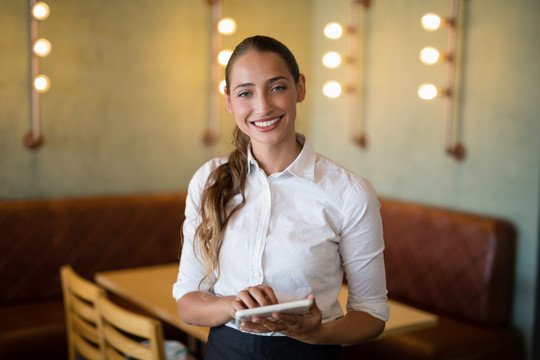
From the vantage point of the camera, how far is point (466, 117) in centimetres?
337

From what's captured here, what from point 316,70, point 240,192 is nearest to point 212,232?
point 240,192

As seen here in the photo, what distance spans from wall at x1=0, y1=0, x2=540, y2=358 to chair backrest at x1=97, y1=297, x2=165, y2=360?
1.63m

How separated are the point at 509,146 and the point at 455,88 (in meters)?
0.50

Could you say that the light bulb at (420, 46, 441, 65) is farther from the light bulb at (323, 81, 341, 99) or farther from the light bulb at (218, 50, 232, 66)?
the light bulb at (218, 50, 232, 66)

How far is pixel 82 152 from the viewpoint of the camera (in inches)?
148

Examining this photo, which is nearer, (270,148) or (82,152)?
(270,148)

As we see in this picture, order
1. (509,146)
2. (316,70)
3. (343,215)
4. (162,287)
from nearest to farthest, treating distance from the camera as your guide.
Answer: (343,215), (162,287), (509,146), (316,70)

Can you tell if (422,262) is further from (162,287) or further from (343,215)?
(343,215)

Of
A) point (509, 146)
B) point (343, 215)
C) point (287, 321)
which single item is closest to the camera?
point (287, 321)

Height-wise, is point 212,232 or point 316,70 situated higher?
point 316,70

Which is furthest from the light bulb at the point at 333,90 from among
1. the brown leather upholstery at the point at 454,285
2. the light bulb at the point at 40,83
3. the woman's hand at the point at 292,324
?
the woman's hand at the point at 292,324

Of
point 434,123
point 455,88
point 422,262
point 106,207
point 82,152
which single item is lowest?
point 422,262

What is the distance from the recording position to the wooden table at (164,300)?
218 cm

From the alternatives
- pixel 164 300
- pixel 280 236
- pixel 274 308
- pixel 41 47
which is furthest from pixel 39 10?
pixel 274 308
